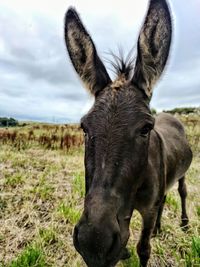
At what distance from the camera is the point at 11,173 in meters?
7.34

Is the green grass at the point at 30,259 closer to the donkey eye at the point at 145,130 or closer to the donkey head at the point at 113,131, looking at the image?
the donkey head at the point at 113,131

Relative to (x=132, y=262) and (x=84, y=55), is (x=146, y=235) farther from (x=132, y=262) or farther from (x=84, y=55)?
(x=84, y=55)

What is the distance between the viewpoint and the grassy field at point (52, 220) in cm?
424

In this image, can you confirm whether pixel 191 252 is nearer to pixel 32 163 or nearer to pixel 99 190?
pixel 99 190

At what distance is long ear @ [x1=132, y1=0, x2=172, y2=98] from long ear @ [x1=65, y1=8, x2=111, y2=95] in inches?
15.2

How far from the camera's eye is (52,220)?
200 inches

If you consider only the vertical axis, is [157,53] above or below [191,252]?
above

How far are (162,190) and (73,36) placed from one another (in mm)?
2138

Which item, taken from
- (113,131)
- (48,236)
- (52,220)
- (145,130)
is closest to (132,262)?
(48,236)

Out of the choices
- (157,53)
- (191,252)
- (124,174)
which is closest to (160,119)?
(191,252)

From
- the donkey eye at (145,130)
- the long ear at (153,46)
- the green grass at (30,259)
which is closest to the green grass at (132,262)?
the green grass at (30,259)

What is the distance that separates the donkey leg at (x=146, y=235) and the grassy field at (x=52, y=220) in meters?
0.33

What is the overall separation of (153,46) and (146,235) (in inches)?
87.8

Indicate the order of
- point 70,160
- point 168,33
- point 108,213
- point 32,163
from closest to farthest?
point 108,213, point 168,33, point 32,163, point 70,160
